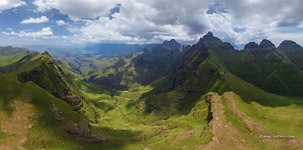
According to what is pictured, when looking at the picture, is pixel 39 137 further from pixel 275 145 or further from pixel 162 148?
pixel 275 145

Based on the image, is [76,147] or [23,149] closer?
[23,149]

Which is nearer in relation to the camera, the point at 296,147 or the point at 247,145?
the point at 296,147

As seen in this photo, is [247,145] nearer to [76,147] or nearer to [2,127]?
[76,147]

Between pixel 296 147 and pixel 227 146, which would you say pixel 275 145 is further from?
pixel 227 146

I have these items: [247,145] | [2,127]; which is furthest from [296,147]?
[2,127]

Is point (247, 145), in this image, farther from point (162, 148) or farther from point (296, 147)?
point (162, 148)

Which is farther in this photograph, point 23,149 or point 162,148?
point 162,148

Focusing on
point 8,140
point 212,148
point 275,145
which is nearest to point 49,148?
point 8,140

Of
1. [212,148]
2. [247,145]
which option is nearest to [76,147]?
[212,148]
